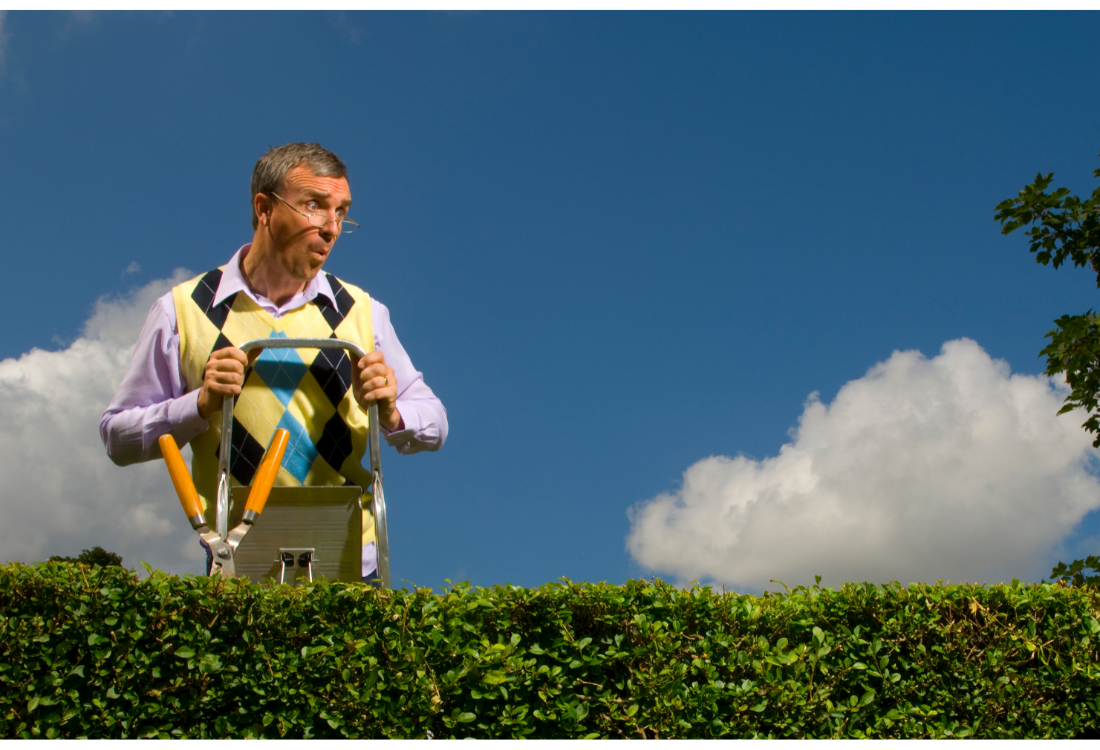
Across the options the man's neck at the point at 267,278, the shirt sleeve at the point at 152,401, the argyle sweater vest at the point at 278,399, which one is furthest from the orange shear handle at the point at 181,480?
the man's neck at the point at 267,278

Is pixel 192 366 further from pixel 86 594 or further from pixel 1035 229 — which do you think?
pixel 1035 229

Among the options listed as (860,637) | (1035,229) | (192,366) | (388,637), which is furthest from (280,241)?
(1035,229)

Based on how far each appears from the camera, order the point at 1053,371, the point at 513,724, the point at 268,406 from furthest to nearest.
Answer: the point at 1053,371 → the point at 268,406 → the point at 513,724

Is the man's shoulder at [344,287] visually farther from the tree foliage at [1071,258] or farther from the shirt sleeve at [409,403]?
the tree foliage at [1071,258]

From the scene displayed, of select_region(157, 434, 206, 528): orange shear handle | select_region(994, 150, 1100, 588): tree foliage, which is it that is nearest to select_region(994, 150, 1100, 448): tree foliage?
select_region(994, 150, 1100, 588): tree foliage

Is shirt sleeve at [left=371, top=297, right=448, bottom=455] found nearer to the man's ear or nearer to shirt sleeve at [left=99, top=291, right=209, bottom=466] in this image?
the man's ear

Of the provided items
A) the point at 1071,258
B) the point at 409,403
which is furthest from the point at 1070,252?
the point at 409,403

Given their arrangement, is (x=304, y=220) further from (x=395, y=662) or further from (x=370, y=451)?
(x=395, y=662)

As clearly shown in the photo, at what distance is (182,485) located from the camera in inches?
154

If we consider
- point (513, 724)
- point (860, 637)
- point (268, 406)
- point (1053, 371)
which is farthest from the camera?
point (1053, 371)

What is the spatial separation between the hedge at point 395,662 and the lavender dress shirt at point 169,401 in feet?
3.88

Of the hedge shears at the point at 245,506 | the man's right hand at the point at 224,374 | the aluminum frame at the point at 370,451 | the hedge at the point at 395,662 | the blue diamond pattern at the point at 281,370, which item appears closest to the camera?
the hedge at the point at 395,662

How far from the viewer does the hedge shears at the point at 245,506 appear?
3.78m

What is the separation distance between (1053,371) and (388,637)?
5.31m
